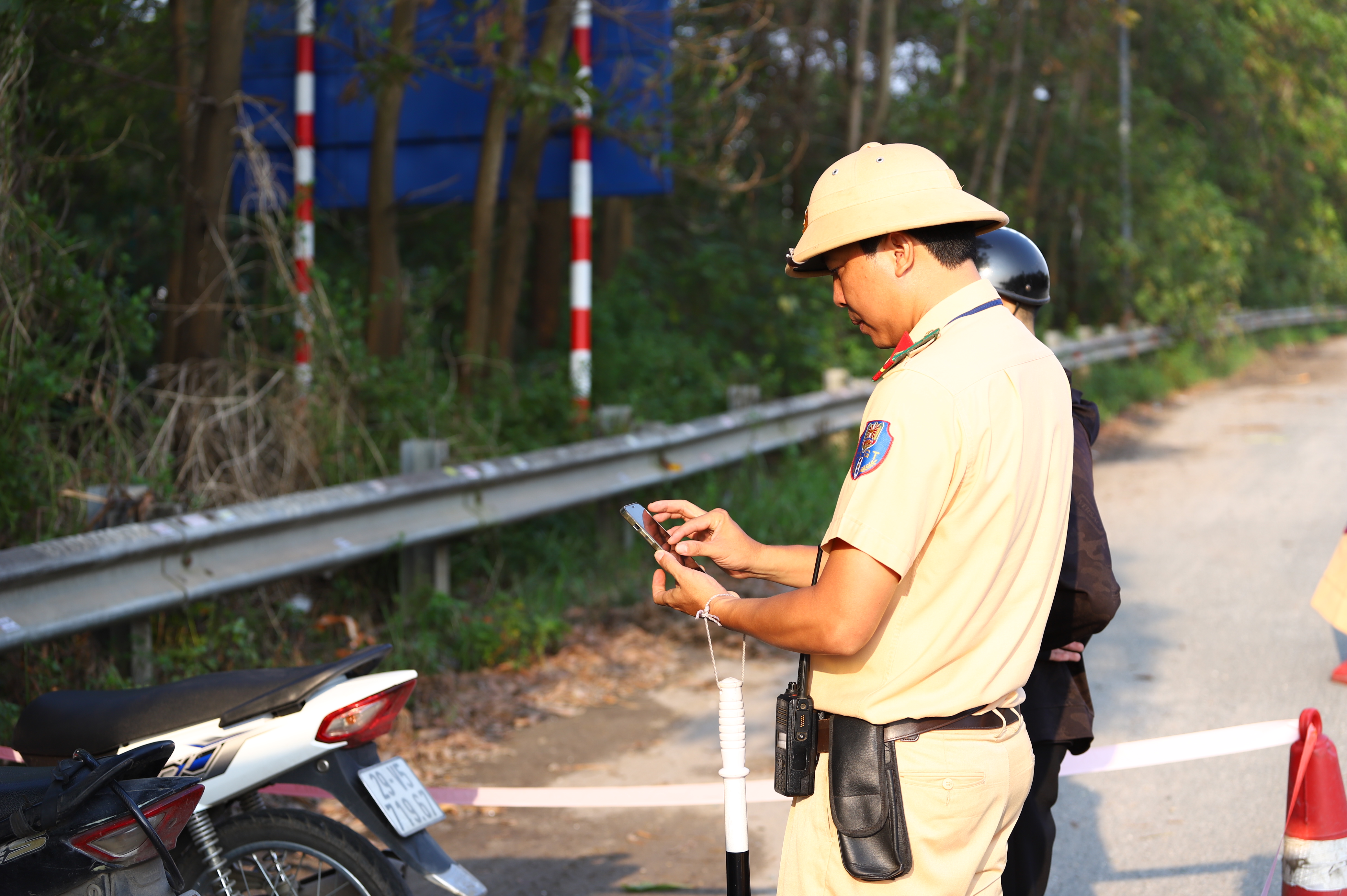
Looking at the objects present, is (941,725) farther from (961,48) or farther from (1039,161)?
(1039,161)

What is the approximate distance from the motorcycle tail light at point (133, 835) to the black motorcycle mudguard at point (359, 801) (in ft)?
2.01

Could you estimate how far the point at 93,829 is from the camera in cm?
225

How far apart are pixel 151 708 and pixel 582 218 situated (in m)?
6.53

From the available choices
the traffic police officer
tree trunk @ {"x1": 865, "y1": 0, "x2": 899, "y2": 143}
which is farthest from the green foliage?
tree trunk @ {"x1": 865, "y1": 0, "x2": 899, "y2": 143}

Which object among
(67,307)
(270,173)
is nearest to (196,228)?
(270,173)

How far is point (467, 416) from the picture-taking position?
748cm

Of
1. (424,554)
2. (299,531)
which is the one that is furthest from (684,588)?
(424,554)

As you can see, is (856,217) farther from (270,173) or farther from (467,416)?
(270,173)

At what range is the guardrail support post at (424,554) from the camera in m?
6.00

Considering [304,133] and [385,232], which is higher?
[304,133]

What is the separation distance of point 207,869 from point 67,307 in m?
3.65

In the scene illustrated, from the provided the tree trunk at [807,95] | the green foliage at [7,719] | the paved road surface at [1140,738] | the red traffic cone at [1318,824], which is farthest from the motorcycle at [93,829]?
the tree trunk at [807,95]

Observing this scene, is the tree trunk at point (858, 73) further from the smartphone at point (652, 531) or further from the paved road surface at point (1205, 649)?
the smartphone at point (652, 531)

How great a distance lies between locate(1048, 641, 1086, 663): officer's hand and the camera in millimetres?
2998
